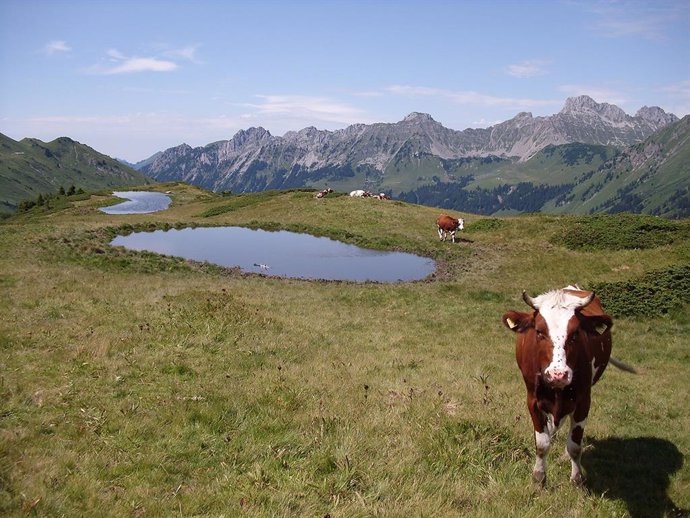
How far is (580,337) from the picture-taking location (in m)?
8.16

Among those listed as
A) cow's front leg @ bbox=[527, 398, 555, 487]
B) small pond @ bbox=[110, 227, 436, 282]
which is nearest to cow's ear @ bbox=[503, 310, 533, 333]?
cow's front leg @ bbox=[527, 398, 555, 487]

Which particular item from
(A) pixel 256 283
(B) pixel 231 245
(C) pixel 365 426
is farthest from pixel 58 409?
(B) pixel 231 245

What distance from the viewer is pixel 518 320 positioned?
9.02m

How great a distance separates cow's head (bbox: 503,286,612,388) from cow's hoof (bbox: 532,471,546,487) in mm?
1828

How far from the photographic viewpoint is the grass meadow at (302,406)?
275 inches

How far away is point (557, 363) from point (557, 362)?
2 cm

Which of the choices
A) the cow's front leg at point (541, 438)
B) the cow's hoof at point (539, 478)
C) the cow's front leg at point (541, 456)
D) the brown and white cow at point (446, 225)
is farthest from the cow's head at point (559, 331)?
the brown and white cow at point (446, 225)

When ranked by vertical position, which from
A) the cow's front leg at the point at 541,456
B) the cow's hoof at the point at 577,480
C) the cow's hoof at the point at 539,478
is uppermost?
the cow's front leg at the point at 541,456

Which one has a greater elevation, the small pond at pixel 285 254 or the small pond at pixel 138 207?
the small pond at pixel 138 207

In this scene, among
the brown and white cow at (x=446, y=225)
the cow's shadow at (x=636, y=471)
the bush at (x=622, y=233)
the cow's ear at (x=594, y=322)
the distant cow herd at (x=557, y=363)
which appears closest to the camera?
the distant cow herd at (x=557, y=363)

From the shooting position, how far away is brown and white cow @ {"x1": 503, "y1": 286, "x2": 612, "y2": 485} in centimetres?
756

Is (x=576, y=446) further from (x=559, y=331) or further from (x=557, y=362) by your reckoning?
(x=559, y=331)

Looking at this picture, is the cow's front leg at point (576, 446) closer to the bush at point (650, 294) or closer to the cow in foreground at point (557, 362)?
the cow in foreground at point (557, 362)

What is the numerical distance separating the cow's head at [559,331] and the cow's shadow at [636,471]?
2584mm
